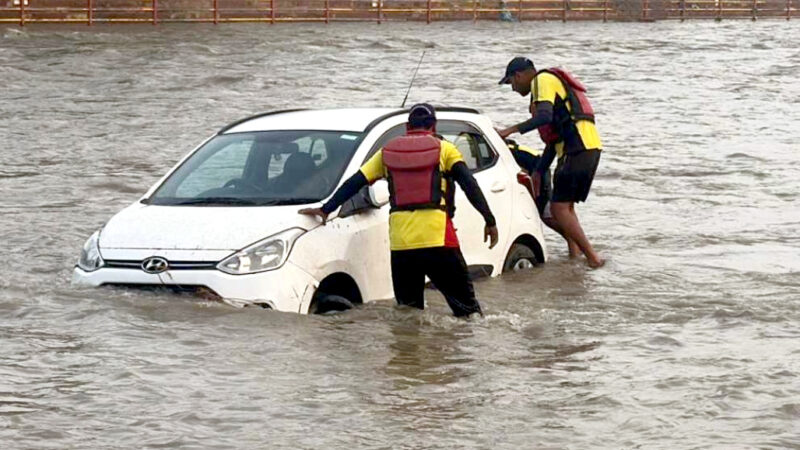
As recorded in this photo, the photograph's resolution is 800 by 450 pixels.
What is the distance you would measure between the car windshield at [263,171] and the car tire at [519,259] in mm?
1665

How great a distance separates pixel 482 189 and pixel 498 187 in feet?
0.69

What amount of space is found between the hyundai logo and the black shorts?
3983 millimetres

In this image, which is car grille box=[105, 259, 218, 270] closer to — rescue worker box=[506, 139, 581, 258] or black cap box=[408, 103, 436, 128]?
black cap box=[408, 103, 436, 128]

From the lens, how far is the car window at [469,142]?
10727 mm

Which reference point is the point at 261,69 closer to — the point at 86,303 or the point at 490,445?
the point at 86,303

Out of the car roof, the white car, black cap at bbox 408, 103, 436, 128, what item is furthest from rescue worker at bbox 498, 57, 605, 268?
black cap at bbox 408, 103, 436, 128

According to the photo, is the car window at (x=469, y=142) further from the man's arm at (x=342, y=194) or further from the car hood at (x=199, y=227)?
the car hood at (x=199, y=227)

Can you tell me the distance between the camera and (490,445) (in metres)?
6.98

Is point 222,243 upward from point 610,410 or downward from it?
upward

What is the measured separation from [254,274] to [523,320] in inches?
81.2

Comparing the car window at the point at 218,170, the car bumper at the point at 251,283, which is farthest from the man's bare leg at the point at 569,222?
the car bumper at the point at 251,283

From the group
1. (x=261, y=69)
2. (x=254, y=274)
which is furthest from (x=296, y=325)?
(x=261, y=69)

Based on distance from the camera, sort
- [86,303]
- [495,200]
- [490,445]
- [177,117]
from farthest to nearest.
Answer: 1. [177,117]
2. [495,200]
3. [86,303]
4. [490,445]

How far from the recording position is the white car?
8.80 metres
